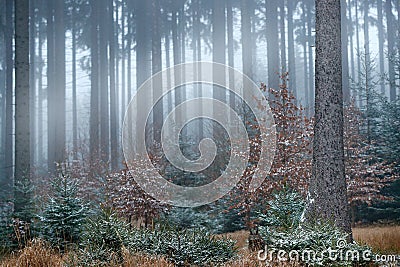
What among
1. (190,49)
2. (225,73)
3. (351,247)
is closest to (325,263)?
(351,247)

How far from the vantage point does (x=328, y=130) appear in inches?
278

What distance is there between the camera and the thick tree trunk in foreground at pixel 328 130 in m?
6.89

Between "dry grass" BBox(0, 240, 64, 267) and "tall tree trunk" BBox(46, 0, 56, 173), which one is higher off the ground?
"tall tree trunk" BBox(46, 0, 56, 173)

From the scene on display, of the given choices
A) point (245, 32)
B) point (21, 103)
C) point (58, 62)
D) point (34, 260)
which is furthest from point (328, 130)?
point (58, 62)

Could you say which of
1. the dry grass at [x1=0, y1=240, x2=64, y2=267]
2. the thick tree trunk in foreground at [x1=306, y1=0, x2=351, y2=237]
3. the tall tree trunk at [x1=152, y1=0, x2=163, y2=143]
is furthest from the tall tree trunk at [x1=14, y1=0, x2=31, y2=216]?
the tall tree trunk at [x1=152, y1=0, x2=163, y2=143]

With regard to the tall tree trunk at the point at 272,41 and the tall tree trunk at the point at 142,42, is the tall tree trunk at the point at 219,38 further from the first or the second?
the tall tree trunk at the point at 142,42

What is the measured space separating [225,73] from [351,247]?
893 inches

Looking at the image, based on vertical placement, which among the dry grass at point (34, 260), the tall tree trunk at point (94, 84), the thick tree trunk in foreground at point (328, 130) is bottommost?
the dry grass at point (34, 260)

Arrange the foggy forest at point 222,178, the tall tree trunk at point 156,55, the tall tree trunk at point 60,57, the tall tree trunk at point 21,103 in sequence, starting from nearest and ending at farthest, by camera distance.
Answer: the foggy forest at point 222,178 < the tall tree trunk at point 21,103 < the tall tree trunk at point 156,55 < the tall tree trunk at point 60,57

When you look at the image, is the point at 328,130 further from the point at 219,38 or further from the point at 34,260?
the point at 219,38

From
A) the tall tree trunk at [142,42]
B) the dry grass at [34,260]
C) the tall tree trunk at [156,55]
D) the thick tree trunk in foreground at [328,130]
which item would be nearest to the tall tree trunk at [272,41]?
the tall tree trunk at [156,55]

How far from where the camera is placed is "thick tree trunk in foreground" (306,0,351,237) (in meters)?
6.89

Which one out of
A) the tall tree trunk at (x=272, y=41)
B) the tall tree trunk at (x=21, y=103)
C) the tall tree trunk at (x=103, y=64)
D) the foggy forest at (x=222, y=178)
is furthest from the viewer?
the tall tree trunk at (x=103, y=64)

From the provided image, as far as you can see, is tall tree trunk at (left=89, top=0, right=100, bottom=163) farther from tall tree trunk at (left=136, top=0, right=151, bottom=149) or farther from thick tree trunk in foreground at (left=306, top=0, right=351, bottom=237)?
thick tree trunk in foreground at (left=306, top=0, right=351, bottom=237)
